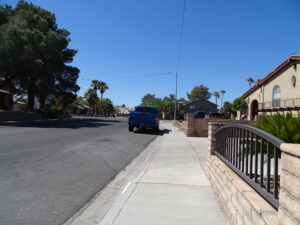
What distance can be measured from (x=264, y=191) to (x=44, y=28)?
108 ft

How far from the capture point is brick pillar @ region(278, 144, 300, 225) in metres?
2.00

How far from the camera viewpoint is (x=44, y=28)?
103ft

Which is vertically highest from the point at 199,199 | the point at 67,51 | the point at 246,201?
the point at 67,51

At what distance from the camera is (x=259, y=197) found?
10.4 feet

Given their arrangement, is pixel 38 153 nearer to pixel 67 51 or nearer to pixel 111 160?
pixel 111 160

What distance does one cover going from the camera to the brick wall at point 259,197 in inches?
80.5

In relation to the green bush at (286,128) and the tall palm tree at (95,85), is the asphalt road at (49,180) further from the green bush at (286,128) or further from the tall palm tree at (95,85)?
the tall palm tree at (95,85)

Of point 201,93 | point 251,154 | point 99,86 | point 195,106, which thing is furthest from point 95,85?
point 251,154

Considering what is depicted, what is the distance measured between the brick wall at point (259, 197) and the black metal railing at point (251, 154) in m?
0.10

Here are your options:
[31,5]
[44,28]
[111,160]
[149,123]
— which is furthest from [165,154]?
[31,5]

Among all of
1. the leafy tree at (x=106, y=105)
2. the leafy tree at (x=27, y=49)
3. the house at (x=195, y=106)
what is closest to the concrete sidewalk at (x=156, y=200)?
the leafy tree at (x=27, y=49)

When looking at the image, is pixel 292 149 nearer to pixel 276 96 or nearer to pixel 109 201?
pixel 109 201

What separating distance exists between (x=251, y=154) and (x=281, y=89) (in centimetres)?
3340

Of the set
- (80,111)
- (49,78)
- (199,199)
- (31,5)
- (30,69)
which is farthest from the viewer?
(80,111)
